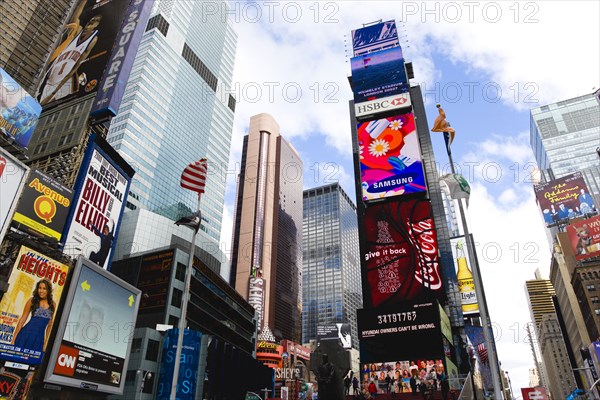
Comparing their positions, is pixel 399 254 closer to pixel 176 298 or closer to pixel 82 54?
pixel 176 298

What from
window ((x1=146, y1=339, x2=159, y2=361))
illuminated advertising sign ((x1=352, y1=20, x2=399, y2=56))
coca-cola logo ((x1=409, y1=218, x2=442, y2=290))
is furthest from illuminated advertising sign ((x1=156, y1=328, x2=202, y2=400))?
illuminated advertising sign ((x1=352, y1=20, x2=399, y2=56))

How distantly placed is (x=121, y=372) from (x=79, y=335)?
579 cm

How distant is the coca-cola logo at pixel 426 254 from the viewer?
44406 mm

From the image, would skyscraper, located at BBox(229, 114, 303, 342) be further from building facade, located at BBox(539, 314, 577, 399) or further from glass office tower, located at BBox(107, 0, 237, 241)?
building facade, located at BBox(539, 314, 577, 399)

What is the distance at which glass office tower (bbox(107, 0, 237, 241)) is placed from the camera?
9206 centimetres

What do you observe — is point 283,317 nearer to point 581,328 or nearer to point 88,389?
point 581,328

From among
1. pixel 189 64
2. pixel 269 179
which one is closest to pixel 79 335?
pixel 189 64

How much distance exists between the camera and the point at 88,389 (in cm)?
2941

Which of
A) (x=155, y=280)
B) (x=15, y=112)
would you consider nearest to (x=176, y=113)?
(x=155, y=280)

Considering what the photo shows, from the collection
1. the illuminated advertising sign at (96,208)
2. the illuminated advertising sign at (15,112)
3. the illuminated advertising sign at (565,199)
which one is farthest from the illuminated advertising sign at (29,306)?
the illuminated advertising sign at (565,199)

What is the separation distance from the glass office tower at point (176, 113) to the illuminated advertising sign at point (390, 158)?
55114 millimetres

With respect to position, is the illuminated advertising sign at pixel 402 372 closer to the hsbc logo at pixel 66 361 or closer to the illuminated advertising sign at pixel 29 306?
the hsbc logo at pixel 66 361

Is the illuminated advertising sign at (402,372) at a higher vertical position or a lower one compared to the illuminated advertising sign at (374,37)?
lower

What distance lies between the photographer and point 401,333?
39.7 metres
